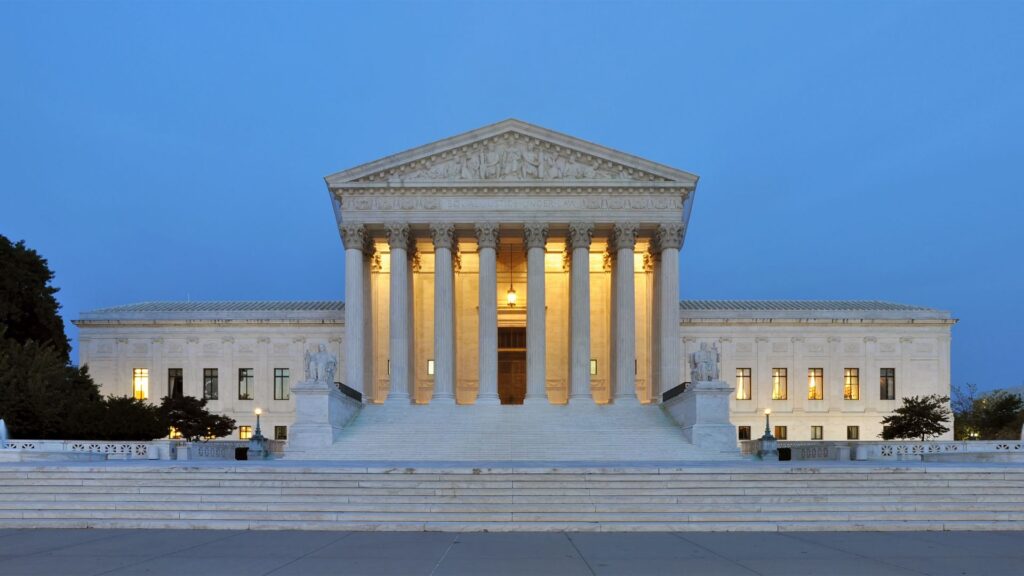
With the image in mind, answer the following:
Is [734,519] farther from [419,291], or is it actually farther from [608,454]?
[419,291]

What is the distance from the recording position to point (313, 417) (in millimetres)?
40156

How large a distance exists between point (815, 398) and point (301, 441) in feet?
135

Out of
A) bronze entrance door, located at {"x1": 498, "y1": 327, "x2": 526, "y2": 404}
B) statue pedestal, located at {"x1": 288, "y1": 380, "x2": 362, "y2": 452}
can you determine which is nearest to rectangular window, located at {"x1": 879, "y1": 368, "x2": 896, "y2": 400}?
bronze entrance door, located at {"x1": 498, "y1": 327, "x2": 526, "y2": 404}

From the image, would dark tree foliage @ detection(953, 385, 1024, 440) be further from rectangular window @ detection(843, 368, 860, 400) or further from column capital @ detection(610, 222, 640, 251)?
column capital @ detection(610, 222, 640, 251)

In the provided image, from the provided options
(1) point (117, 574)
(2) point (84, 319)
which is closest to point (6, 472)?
(1) point (117, 574)

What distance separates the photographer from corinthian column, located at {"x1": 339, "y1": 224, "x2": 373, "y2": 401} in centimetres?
5047

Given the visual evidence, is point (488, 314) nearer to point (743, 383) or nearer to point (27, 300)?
point (743, 383)

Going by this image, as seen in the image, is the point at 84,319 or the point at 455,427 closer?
the point at 455,427

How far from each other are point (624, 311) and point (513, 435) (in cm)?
1171

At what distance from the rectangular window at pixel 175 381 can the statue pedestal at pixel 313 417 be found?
2805 cm

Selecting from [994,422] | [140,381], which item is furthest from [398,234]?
[994,422]

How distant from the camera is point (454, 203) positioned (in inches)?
2013

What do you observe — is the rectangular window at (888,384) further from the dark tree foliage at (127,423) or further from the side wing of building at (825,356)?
the dark tree foliage at (127,423)

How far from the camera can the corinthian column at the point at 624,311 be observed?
164ft
